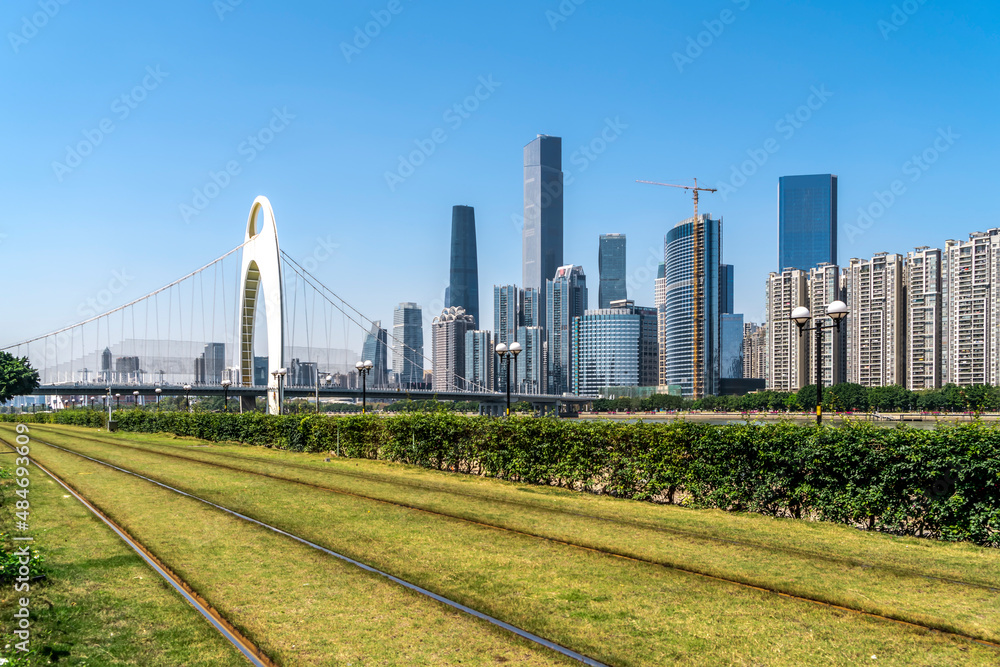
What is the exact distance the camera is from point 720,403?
5566 inches

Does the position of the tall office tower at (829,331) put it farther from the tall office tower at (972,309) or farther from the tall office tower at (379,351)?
the tall office tower at (379,351)

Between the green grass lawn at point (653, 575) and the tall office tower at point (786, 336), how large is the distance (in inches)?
5886

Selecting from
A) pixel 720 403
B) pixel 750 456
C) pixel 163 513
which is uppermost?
pixel 750 456

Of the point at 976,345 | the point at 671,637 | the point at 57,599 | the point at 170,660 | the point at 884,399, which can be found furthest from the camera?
the point at 976,345

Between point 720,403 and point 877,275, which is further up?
point 877,275

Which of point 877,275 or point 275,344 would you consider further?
point 877,275

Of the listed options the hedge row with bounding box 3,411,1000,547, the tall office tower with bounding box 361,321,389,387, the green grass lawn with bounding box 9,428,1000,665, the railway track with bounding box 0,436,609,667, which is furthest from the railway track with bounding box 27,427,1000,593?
the tall office tower with bounding box 361,321,389,387

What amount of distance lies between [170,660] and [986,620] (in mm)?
7272

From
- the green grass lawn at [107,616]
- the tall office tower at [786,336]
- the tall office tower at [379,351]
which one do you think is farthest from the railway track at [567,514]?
the tall office tower at [786,336]

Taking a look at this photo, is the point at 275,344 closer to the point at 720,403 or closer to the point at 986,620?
the point at 986,620

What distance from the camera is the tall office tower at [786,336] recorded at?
152 metres

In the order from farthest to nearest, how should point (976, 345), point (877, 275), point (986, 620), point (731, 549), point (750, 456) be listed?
1. point (877, 275)
2. point (976, 345)
3. point (750, 456)
4. point (731, 549)
5. point (986, 620)

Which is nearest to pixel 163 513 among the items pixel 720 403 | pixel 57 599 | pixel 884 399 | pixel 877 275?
pixel 57 599

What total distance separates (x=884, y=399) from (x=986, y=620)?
367 feet
